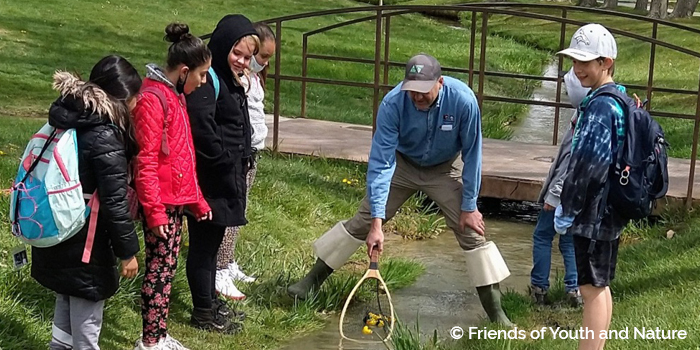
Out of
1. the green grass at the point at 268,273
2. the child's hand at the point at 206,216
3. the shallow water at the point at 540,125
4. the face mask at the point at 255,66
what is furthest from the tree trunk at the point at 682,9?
the child's hand at the point at 206,216

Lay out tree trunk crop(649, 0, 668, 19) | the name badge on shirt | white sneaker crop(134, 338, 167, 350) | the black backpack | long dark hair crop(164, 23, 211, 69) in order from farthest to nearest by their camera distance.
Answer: tree trunk crop(649, 0, 668, 19)
the name badge on shirt
white sneaker crop(134, 338, 167, 350)
long dark hair crop(164, 23, 211, 69)
the black backpack

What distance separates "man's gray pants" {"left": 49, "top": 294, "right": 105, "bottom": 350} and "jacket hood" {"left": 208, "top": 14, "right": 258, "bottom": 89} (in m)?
1.35

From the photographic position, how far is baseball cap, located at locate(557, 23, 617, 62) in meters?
4.12

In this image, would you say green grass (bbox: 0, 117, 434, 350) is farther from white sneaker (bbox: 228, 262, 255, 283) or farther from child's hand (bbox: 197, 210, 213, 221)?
child's hand (bbox: 197, 210, 213, 221)

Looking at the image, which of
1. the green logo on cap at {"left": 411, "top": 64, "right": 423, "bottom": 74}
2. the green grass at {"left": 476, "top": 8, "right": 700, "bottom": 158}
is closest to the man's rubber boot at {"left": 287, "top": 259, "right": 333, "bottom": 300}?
the green logo on cap at {"left": 411, "top": 64, "right": 423, "bottom": 74}

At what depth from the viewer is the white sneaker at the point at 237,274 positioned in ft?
18.9

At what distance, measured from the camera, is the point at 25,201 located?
380cm

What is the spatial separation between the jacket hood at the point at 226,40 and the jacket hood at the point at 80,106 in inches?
40.5

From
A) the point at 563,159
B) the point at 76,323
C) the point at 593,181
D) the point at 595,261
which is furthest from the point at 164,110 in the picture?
the point at 563,159

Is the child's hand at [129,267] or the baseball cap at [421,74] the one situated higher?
the baseball cap at [421,74]

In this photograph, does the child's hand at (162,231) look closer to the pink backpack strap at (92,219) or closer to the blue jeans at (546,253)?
the pink backpack strap at (92,219)

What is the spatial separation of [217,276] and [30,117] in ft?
20.4

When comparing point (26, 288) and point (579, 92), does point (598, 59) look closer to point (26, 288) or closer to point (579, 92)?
point (579, 92)

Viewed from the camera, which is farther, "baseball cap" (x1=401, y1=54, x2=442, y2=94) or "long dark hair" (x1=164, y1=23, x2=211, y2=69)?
"baseball cap" (x1=401, y1=54, x2=442, y2=94)
